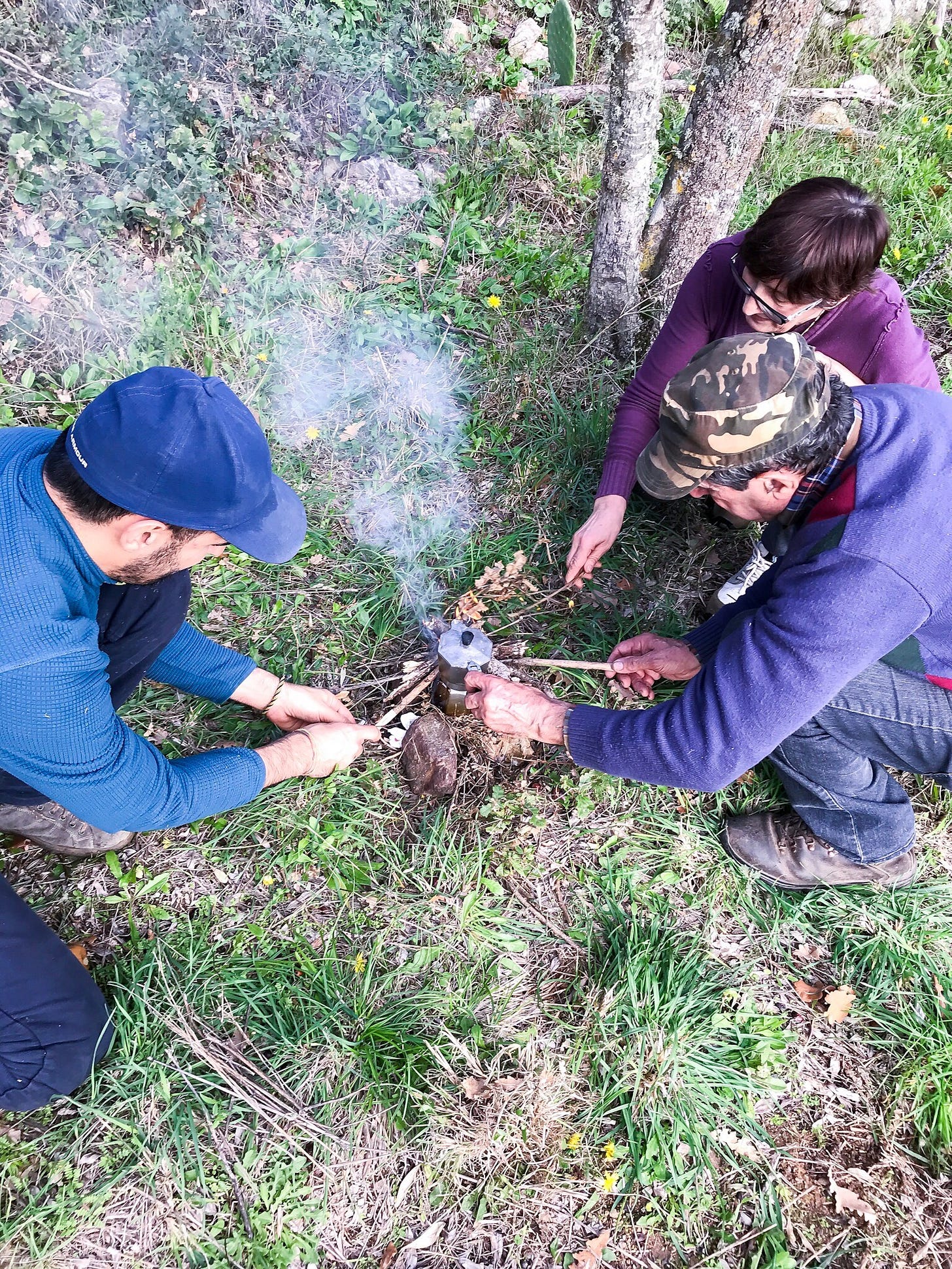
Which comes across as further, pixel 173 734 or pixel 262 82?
pixel 262 82

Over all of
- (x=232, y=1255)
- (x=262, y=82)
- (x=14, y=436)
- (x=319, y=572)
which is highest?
(x=262, y=82)

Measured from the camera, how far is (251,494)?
79.0 inches

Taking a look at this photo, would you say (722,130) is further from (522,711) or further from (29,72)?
(29,72)

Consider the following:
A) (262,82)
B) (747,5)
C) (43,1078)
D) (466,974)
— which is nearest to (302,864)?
(466,974)

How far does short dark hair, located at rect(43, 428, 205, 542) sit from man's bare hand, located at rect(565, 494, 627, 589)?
1697mm

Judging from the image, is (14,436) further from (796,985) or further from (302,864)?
(796,985)

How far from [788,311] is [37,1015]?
128 inches

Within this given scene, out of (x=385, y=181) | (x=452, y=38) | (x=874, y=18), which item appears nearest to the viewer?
(x=385, y=181)

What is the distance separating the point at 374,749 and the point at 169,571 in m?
1.18

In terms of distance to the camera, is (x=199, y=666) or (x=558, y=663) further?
(x=558, y=663)

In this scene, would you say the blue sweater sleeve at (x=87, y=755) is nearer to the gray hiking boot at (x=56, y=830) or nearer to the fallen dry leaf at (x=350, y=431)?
the gray hiking boot at (x=56, y=830)

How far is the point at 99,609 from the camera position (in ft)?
7.55

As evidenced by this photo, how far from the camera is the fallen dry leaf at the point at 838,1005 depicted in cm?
271

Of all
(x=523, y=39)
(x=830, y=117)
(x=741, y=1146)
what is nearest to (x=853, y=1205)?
(x=741, y=1146)
